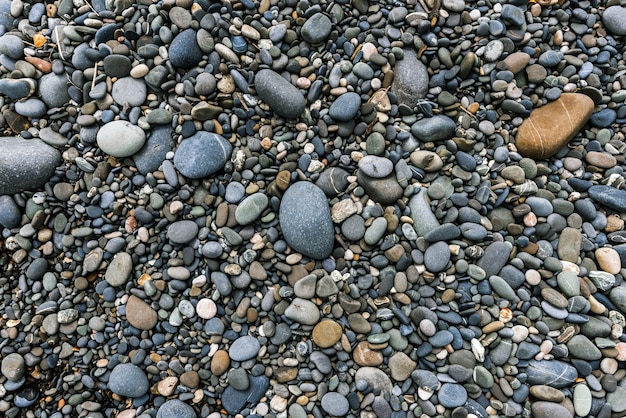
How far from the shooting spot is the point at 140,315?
2.16 meters

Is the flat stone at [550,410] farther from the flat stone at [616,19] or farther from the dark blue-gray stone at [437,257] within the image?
the flat stone at [616,19]

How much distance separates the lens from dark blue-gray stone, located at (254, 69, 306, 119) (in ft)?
7.15

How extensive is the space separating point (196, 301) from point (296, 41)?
1.50 m

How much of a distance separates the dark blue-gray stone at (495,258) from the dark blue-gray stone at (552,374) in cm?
49

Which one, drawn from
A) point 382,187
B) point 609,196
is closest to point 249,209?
point 382,187

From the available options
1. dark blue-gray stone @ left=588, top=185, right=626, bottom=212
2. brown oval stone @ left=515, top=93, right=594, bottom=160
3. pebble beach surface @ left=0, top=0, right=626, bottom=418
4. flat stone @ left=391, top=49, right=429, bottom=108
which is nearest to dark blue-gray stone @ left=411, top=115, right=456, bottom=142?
pebble beach surface @ left=0, top=0, right=626, bottom=418

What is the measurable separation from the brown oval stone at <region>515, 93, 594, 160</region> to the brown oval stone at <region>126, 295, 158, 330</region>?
7.14 feet

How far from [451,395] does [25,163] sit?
2.47 meters

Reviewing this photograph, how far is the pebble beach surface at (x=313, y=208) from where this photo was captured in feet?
6.81

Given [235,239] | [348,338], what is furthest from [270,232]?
[348,338]

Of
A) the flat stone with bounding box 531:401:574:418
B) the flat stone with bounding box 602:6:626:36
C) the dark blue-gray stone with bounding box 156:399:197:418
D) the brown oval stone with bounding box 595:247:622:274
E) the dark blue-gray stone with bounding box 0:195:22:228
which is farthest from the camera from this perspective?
the flat stone with bounding box 602:6:626:36

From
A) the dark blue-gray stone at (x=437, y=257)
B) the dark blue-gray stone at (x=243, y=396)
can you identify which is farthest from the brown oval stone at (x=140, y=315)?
the dark blue-gray stone at (x=437, y=257)

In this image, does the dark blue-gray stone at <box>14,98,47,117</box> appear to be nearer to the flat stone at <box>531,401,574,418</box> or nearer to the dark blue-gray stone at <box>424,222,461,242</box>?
the dark blue-gray stone at <box>424,222,461,242</box>

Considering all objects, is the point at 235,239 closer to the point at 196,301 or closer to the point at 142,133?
the point at 196,301
